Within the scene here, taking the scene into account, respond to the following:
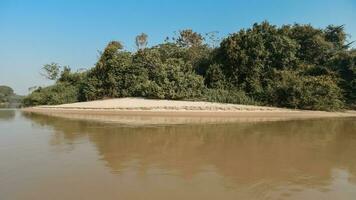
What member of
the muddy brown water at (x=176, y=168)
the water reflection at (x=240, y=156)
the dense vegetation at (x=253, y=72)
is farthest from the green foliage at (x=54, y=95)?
the muddy brown water at (x=176, y=168)

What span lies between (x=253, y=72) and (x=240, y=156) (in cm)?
1974

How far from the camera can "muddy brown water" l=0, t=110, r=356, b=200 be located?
471 cm

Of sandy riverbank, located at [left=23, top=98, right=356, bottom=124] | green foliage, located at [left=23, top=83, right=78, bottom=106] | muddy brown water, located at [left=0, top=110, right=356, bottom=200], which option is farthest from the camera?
green foliage, located at [left=23, top=83, right=78, bottom=106]

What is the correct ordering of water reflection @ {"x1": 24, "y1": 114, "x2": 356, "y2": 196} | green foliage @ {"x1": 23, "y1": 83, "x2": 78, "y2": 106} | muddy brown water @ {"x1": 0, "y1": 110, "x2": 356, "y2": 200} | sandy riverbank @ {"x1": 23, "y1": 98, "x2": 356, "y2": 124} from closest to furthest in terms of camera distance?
1. muddy brown water @ {"x1": 0, "y1": 110, "x2": 356, "y2": 200}
2. water reflection @ {"x1": 24, "y1": 114, "x2": 356, "y2": 196}
3. sandy riverbank @ {"x1": 23, "y1": 98, "x2": 356, "y2": 124}
4. green foliage @ {"x1": 23, "y1": 83, "x2": 78, "y2": 106}

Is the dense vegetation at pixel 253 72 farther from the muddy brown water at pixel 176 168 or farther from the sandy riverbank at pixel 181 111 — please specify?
the muddy brown water at pixel 176 168

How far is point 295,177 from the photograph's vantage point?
554 centimetres

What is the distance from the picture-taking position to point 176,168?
6160mm

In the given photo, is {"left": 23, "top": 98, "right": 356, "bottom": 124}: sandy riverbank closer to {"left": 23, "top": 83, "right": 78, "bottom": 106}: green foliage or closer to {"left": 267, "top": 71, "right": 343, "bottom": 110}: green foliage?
{"left": 267, "top": 71, "right": 343, "bottom": 110}: green foliage

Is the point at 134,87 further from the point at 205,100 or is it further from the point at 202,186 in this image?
the point at 202,186

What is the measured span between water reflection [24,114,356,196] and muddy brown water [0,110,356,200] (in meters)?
0.02

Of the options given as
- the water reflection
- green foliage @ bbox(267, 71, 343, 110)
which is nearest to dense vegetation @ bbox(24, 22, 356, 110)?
green foliage @ bbox(267, 71, 343, 110)

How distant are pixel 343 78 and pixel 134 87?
15493 mm

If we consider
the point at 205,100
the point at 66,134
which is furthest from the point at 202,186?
the point at 205,100

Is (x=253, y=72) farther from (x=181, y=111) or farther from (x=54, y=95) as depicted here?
(x=54, y=95)
